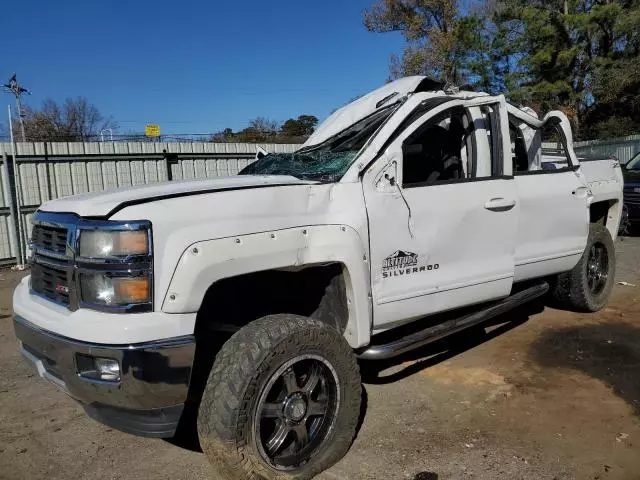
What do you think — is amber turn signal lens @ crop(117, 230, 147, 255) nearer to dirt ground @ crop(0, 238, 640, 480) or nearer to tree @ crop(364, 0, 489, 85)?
dirt ground @ crop(0, 238, 640, 480)

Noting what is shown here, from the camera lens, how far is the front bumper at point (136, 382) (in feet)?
8.19

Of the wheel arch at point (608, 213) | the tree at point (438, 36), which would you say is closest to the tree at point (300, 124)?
the tree at point (438, 36)

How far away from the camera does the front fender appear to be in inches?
102

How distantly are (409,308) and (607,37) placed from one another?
31.7 m

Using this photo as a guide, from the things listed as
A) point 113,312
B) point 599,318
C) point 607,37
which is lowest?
point 599,318

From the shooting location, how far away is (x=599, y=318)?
227 inches

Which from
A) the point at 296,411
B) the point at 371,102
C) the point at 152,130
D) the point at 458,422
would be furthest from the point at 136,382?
the point at 152,130

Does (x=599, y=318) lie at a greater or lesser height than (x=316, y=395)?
lesser

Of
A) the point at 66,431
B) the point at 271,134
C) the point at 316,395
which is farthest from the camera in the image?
the point at 271,134

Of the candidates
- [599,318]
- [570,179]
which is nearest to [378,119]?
[570,179]

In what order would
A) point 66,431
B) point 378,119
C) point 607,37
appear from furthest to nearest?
point 607,37
point 378,119
point 66,431

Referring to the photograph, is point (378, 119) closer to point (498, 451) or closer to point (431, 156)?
point (431, 156)

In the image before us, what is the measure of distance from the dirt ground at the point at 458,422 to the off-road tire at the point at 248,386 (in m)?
0.50

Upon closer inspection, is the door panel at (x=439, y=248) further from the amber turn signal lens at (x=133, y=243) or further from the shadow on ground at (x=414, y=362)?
the amber turn signal lens at (x=133, y=243)
